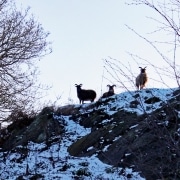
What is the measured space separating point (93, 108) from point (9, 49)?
5343 millimetres

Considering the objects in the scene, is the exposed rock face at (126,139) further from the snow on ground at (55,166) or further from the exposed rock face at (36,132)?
the exposed rock face at (36,132)

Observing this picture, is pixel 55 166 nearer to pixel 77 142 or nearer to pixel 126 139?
pixel 77 142

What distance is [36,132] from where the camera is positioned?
1730cm

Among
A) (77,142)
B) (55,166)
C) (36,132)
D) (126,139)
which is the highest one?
(36,132)

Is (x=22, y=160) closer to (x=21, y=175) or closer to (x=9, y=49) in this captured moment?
(x=21, y=175)

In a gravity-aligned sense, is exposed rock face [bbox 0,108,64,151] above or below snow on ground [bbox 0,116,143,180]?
above

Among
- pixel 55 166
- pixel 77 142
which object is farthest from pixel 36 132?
pixel 55 166

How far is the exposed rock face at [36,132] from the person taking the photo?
1664 centimetres

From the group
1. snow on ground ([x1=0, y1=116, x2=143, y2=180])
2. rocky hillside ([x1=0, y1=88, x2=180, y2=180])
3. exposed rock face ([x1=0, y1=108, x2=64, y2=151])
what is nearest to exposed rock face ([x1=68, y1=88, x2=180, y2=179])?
rocky hillside ([x1=0, y1=88, x2=180, y2=180])

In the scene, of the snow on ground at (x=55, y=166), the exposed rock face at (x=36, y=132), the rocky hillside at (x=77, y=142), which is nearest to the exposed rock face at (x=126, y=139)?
the rocky hillside at (x=77, y=142)

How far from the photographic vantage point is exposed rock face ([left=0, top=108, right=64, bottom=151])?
54.6 ft

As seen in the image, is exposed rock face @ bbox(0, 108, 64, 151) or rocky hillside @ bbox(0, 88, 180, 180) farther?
exposed rock face @ bbox(0, 108, 64, 151)

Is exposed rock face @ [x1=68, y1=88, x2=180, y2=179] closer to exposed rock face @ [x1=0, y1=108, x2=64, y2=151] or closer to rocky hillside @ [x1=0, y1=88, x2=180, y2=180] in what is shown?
rocky hillside @ [x1=0, y1=88, x2=180, y2=180]

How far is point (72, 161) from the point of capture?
41.9ft
